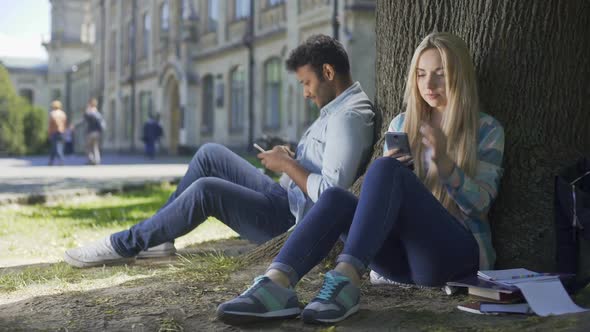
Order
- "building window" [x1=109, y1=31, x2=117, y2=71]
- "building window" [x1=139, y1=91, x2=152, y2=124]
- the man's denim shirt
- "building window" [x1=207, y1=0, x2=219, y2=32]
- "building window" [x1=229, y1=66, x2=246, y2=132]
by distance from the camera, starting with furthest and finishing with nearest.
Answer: "building window" [x1=109, y1=31, x2=117, y2=71] → "building window" [x1=139, y1=91, x2=152, y2=124] → "building window" [x1=207, y1=0, x2=219, y2=32] → "building window" [x1=229, y1=66, x2=246, y2=132] → the man's denim shirt

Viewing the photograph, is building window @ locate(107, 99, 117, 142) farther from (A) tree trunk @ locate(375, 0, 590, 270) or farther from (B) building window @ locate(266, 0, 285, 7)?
(A) tree trunk @ locate(375, 0, 590, 270)

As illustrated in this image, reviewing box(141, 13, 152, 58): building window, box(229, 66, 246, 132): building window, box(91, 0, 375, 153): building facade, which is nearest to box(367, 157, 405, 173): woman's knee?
box(91, 0, 375, 153): building facade

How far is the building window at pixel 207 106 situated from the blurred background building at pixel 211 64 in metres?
0.04

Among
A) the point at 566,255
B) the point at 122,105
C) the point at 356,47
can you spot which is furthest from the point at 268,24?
the point at 566,255

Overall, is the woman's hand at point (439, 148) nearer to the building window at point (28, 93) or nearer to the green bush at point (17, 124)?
the green bush at point (17, 124)

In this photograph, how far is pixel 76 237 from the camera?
21.8 ft

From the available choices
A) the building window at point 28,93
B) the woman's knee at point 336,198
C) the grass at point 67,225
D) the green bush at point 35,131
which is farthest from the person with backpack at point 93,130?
the building window at point 28,93

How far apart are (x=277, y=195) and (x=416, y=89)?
1258mm

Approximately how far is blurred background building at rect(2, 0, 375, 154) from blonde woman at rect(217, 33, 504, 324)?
15.0 meters

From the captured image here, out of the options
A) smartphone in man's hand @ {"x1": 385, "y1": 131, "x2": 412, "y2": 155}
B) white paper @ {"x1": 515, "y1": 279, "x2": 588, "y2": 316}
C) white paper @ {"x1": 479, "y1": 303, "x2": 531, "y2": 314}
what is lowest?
white paper @ {"x1": 479, "y1": 303, "x2": 531, "y2": 314}

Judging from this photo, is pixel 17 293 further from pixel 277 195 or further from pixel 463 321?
pixel 463 321

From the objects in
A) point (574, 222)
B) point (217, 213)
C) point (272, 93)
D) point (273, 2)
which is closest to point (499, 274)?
point (574, 222)

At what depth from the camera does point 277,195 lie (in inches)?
180

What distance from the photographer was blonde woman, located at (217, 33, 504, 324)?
3.15 meters
